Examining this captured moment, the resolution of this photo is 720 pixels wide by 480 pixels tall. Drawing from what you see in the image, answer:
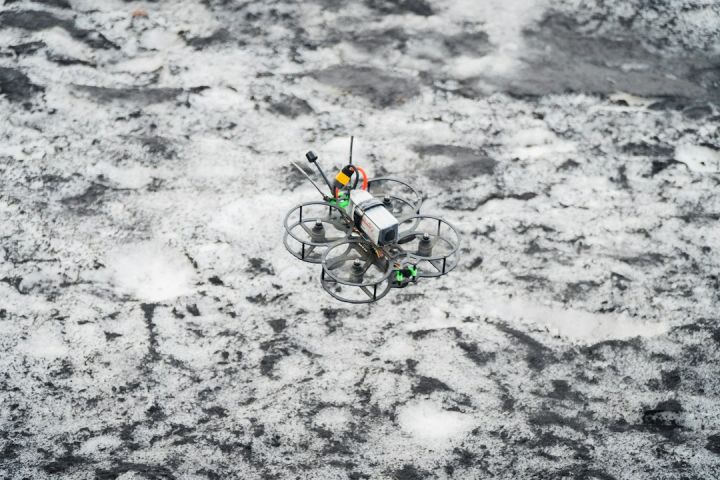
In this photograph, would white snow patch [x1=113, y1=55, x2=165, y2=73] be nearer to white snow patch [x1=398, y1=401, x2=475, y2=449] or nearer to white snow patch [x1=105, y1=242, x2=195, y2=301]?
white snow patch [x1=105, y1=242, x2=195, y2=301]

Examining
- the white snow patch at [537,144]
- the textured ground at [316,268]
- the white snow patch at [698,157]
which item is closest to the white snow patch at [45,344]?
the textured ground at [316,268]

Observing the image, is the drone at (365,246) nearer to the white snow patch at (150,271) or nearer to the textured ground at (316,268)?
the textured ground at (316,268)

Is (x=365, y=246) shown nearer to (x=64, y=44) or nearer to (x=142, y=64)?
(x=142, y=64)

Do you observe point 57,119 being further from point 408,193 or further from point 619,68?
point 619,68

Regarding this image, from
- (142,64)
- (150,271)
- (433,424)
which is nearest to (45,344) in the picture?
(150,271)

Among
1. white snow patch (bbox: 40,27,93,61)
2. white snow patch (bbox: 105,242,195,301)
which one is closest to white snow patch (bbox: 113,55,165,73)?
white snow patch (bbox: 40,27,93,61)

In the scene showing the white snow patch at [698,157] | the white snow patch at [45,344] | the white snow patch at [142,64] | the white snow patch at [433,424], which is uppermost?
the white snow patch at [142,64]

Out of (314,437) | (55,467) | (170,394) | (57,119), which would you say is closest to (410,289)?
(314,437)
